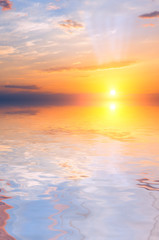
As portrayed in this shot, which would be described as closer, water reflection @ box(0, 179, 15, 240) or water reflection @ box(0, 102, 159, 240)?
water reflection @ box(0, 179, 15, 240)

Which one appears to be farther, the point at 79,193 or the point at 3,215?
the point at 79,193

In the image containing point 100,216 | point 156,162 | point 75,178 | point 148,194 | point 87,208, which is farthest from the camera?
point 156,162

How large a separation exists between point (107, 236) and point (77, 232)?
0.51 meters

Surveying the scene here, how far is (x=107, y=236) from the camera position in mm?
4672

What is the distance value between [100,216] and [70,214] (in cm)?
→ 59

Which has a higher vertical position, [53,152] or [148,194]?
[148,194]

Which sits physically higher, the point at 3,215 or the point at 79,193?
the point at 3,215

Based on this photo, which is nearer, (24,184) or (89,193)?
(89,193)

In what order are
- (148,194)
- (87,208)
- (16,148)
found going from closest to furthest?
(87,208) < (148,194) < (16,148)

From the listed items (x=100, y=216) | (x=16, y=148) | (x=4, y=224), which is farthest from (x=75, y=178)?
(x=16, y=148)

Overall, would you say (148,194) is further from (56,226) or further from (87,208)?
(56,226)

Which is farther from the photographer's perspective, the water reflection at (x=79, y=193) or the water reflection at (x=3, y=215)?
the water reflection at (x=79, y=193)

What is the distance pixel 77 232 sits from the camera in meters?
4.79

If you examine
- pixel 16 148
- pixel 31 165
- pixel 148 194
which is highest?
pixel 148 194
